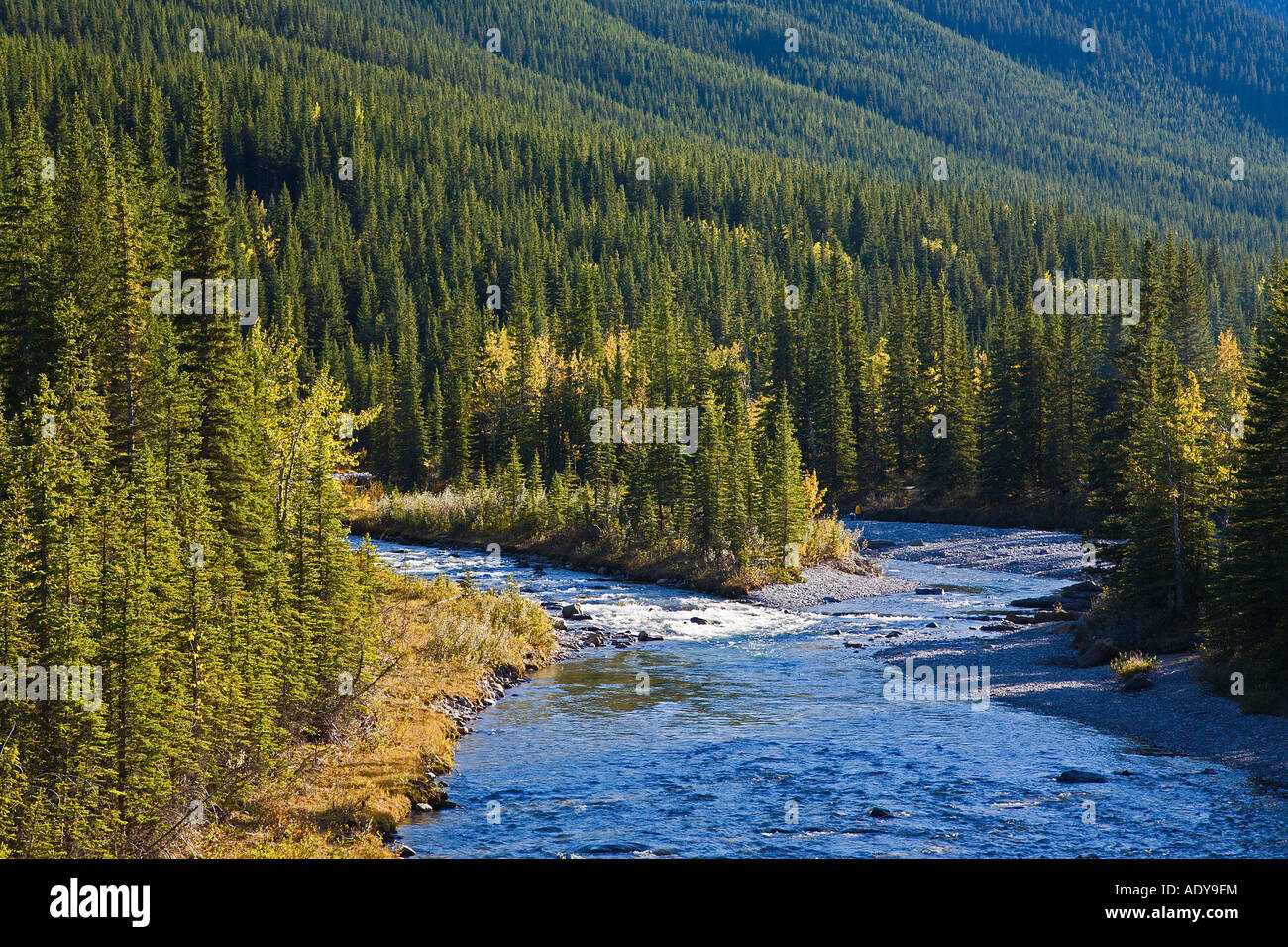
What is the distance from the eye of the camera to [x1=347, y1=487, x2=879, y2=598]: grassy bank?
56.0 meters

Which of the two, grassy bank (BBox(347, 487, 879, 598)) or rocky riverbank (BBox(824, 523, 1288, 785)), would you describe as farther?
grassy bank (BBox(347, 487, 879, 598))

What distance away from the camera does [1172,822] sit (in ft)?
67.8

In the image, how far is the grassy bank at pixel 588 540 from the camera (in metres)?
56.0

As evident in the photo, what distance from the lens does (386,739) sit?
24.6 metres

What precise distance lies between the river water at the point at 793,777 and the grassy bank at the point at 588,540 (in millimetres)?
16715

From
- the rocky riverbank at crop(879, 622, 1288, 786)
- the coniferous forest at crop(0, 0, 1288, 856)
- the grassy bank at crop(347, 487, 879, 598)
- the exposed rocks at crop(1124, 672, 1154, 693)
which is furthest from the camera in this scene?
the grassy bank at crop(347, 487, 879, 598)

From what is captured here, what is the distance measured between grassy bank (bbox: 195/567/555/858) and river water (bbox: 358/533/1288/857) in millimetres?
948

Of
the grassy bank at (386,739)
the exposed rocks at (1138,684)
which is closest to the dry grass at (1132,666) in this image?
the exposed rocks at (1138,684)

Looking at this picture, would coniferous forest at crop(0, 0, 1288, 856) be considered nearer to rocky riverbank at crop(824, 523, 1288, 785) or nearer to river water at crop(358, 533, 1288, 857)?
rocky riverbank at crop(824, 523, 1288, 785)

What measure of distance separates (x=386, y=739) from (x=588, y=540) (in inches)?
1671

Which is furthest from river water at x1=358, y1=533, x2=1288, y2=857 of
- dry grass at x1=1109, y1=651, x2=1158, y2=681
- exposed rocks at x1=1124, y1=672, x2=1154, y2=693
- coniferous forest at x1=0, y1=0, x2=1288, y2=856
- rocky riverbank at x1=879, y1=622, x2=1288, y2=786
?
coniferous forest at x1=0, y1=0, x2=1288, y2=856

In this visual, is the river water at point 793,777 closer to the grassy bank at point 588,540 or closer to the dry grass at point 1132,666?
the dry grass at point 1132,666

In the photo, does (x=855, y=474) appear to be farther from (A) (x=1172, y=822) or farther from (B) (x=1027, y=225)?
(B) (x=1027, y=225)
